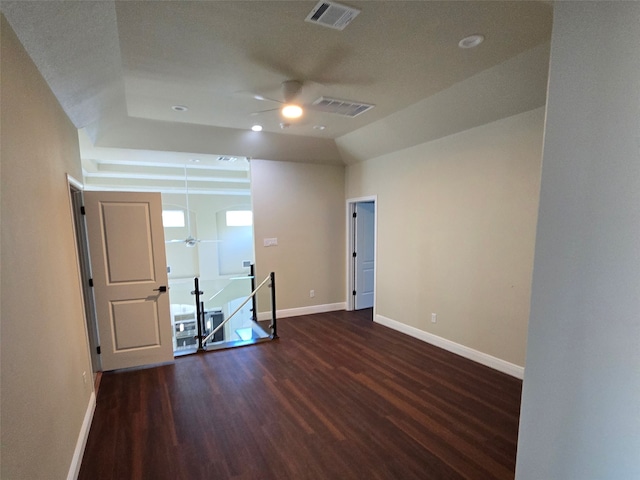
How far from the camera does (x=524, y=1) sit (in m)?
1.73

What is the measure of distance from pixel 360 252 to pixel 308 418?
3551 mm

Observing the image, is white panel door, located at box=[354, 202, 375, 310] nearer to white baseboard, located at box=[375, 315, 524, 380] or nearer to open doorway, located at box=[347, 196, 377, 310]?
open doorway, located at box=[347, 196, 377, 310]

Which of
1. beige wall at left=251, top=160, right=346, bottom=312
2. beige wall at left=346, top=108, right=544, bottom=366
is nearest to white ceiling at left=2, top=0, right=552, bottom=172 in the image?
beige wall at left=346, top=108, right=544, bottom=366

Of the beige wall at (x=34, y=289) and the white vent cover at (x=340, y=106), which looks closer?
the beige wall at (x=34, y=289)

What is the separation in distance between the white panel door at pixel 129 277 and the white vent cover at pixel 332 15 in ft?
8.74

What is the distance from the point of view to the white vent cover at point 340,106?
9.78 ft

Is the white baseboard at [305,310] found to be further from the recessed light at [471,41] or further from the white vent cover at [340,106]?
the recessed light at [471,41]

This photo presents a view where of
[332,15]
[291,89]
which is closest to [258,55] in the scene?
[291,89]

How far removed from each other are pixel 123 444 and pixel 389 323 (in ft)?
12.0

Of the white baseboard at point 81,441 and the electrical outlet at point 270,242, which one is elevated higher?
the electrical outlet at point 270,242

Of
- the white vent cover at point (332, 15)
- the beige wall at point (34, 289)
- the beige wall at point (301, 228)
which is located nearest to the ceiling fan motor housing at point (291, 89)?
the white vent cover at point (332, 15)

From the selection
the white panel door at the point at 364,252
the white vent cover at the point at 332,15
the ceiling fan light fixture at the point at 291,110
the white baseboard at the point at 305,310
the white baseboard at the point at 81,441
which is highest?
the white vent cover at the point at 332,15

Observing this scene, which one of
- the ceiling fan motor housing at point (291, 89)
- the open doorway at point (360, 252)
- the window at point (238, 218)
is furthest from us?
the window at point (238, 218)

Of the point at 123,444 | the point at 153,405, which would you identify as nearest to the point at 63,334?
the point at 123,444
